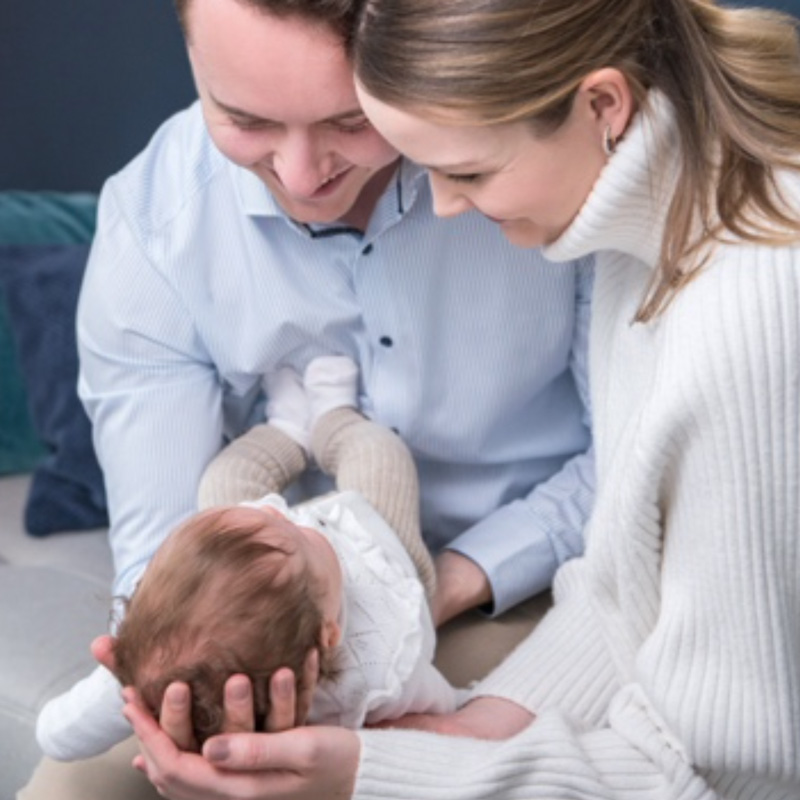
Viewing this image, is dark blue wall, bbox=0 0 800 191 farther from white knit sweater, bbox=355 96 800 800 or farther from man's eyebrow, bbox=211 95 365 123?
white knit sweater, bbox=355 96 800 800

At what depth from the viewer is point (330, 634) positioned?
1.59 m

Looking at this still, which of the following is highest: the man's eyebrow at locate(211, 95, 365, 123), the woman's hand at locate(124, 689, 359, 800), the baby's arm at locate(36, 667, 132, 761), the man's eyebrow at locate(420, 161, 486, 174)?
the man's eyebrow at locate(420, 161, 486, 174)

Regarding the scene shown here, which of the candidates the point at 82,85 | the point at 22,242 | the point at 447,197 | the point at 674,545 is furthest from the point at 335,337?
the point at 82,85

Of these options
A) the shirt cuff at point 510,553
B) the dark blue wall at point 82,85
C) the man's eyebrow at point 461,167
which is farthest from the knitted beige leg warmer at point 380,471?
the dark blue wall at point 82,85

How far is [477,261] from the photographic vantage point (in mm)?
1931

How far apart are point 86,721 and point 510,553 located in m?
0.55

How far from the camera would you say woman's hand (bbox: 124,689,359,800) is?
5.03 feet

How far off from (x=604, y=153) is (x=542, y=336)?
0.48 m

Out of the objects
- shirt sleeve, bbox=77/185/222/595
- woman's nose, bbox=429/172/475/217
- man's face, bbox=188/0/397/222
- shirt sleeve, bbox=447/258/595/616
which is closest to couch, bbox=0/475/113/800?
shirt sleeve, bbox=77/185/222/595

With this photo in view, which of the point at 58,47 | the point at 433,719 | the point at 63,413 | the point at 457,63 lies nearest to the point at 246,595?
the point at 433,719

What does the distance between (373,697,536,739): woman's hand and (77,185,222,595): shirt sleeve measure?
1.33 ft

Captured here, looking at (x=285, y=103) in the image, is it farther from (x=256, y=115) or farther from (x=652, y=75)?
(x=652, y=75)

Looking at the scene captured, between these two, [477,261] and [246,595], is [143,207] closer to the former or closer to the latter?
[477,261]

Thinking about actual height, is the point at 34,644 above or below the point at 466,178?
below
